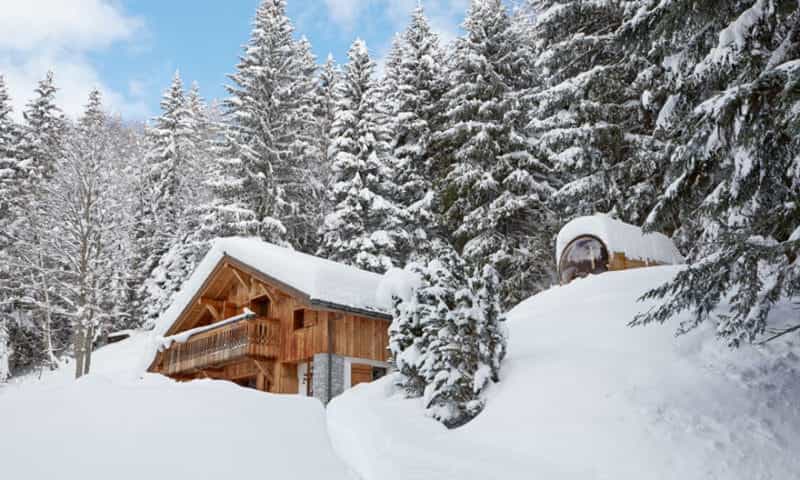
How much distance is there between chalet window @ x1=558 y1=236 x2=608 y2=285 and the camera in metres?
16.4

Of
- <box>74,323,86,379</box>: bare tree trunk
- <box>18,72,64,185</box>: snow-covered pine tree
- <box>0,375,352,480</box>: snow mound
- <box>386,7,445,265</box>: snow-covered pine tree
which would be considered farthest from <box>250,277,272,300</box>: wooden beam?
<box>18,72,64,185</box>: snow-covered pine tree

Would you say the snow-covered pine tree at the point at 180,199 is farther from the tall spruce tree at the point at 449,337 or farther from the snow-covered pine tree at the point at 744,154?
the snow-covered pine tree at the point at 744,154

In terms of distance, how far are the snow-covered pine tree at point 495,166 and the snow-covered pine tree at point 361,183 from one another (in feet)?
9.74

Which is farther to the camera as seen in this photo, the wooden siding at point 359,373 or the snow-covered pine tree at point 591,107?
the wooden siding at point 359,373

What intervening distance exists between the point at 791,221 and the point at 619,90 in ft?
42.1

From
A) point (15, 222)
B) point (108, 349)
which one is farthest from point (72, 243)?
point (108, 349)

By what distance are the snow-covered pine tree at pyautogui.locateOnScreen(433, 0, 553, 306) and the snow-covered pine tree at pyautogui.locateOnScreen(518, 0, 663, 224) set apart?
2.91 meters

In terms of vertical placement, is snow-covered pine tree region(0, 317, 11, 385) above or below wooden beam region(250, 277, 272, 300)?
below

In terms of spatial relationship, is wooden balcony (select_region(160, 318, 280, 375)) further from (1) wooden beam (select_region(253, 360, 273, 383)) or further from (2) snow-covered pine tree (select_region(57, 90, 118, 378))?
(2) snow-covered pine tree (select_region(57, 90, 118, 378))

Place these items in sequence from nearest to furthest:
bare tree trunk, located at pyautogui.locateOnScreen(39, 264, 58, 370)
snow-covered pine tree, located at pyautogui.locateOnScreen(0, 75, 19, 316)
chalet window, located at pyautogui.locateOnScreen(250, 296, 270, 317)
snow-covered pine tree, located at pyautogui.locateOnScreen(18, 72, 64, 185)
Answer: chalet window, located at pyautogui.locateOnScreen(250, 296, 270, 317), bare tree trunk, located at pyautogui.locateOnScreen(39, 264, 58, 370), snow-covered pine tree, located at pyautogui.locateOnScreen(0, 75, 19, 316), snow-covered pine tree, located at pyautogui.locateOnScreen(18, 72, 64, 185)

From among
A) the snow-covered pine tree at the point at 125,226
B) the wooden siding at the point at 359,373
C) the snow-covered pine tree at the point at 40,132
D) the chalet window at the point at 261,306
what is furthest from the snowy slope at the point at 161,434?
the snow-covered pine tree at the point at 40,132

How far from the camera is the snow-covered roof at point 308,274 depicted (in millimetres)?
17953

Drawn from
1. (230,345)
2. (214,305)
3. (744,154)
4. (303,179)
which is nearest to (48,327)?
(214,305)

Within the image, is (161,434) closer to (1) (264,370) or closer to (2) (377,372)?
(1) (264,370)
